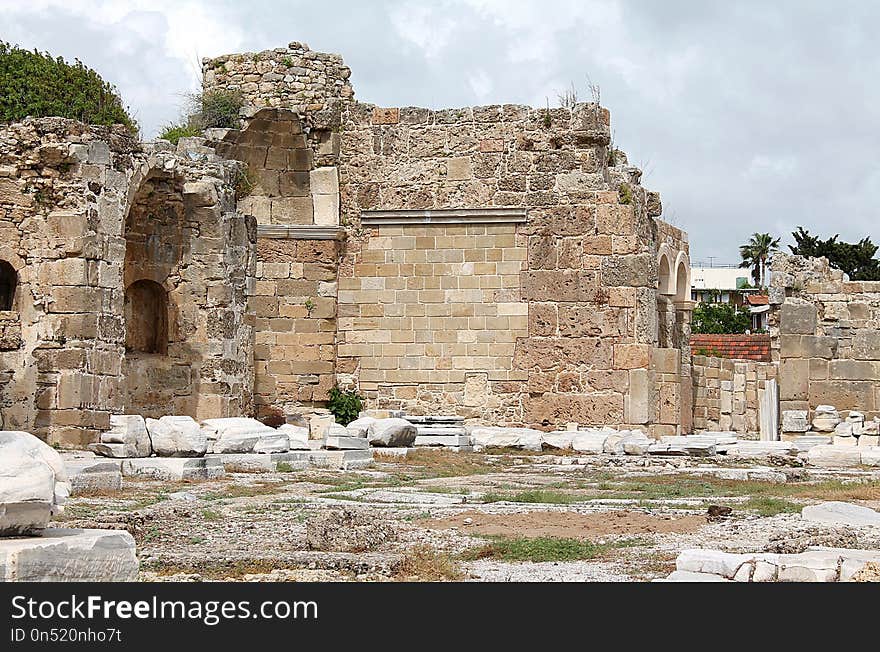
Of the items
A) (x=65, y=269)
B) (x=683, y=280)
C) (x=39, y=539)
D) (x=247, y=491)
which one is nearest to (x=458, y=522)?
(x=247, y=491)

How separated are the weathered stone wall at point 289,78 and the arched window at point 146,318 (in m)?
4.10

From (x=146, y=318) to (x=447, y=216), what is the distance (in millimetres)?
4881

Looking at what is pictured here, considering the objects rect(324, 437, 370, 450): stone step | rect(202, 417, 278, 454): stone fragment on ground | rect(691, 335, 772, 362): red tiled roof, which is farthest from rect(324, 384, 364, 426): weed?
rect(691, 335, 772, 362): red tiled roof

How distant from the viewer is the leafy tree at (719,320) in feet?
177

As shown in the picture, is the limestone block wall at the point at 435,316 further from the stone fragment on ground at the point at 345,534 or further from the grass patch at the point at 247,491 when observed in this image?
the stone fragment on ground at the point at 345,534

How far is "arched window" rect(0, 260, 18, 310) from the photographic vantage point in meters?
14.4

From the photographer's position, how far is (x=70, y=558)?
17.8 ft

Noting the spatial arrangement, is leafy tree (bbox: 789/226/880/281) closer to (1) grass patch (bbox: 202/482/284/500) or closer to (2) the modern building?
(2) the modern building

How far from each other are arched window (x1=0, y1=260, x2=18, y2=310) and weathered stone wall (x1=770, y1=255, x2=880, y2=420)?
1029 centimetres

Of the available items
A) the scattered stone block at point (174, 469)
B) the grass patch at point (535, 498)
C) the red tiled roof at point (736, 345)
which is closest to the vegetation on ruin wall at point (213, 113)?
the scattered stone block at point (174, 469)

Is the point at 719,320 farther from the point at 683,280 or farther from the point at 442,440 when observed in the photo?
the point at 442,440

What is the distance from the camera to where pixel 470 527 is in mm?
8422
